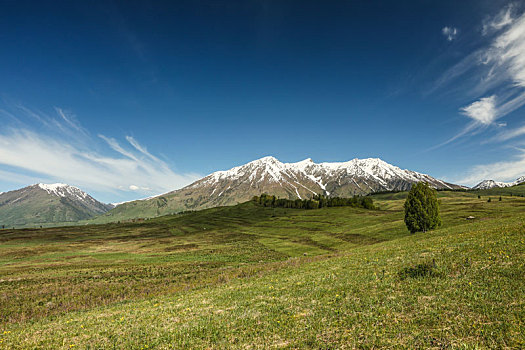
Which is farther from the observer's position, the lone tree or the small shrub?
the lone tree

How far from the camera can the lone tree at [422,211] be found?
59.2 meters

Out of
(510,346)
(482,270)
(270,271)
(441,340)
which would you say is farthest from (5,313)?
(482,270)

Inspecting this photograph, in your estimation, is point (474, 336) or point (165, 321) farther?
point (165, 321)

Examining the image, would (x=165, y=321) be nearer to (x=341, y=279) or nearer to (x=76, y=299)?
(x=341, y=279)

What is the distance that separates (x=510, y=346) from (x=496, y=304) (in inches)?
134

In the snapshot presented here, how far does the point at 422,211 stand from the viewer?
195 feet

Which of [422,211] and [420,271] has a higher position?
[422,211]

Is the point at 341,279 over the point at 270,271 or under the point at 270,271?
over

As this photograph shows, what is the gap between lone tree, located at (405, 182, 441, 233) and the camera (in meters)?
59.2

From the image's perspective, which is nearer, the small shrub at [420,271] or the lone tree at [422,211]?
the small shrub at [420,271]

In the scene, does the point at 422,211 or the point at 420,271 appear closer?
the point at 420,271

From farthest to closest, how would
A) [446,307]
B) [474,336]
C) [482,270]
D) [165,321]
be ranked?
[165,321], [482,270], [446,307], [474,336]

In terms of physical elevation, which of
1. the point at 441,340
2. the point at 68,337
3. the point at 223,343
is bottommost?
the point at 68,337

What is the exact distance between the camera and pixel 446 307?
11570 millimetres
